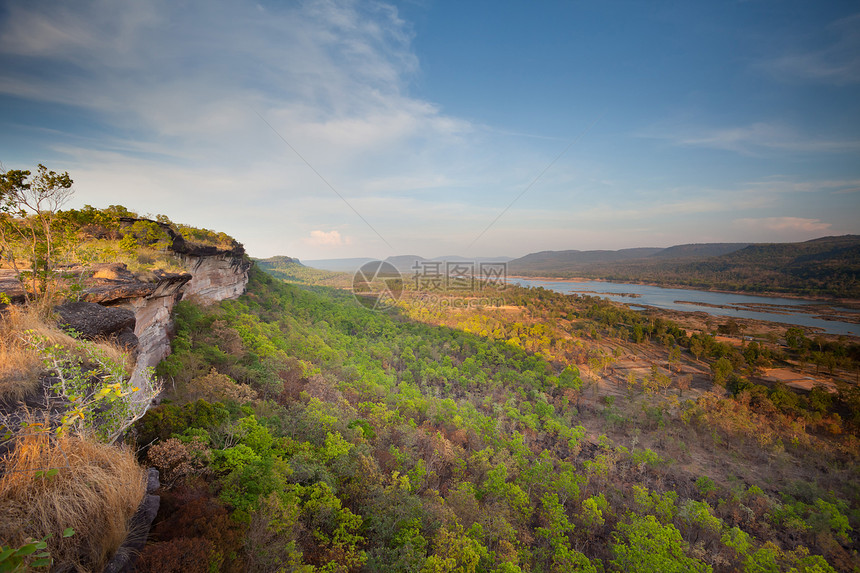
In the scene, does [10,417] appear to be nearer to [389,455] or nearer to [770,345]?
[389,455]

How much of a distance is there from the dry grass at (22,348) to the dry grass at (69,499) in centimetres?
196

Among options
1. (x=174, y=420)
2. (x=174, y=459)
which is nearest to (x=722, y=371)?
(x=174, y=459)

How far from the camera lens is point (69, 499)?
3.34 metres

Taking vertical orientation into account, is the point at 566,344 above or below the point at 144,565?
below

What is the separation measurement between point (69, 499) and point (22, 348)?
4.53 m

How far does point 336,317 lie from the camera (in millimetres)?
45344

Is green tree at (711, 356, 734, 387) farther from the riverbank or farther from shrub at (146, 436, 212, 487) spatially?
shrub at (146, 436, 212, 487)

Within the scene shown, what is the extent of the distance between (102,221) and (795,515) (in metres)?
43.5

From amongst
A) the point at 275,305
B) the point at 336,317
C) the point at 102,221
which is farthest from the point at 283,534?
the point at 336,317

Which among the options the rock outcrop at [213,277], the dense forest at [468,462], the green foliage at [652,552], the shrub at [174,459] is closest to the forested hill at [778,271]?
the dense forest at [468,462]

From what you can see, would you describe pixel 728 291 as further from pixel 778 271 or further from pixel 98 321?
pixel 98 321

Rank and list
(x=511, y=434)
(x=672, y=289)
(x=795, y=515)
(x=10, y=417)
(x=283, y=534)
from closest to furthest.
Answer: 1. (x=10, y=417)
2. (x=283, y=534)
3. (x=795, y=515)
4. (x=511, y=434)
5. (x=672, y=289)

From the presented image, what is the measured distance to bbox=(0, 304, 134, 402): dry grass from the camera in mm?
4949

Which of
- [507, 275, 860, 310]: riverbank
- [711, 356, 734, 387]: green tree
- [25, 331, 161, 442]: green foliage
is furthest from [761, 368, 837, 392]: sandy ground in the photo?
[25, 331, 161, 442]: green foliage
